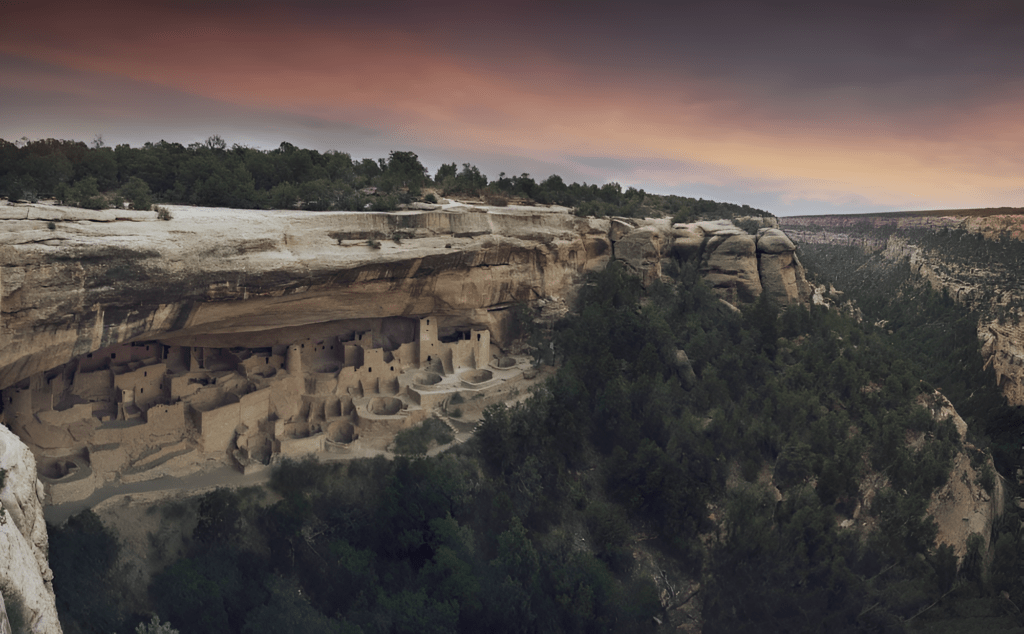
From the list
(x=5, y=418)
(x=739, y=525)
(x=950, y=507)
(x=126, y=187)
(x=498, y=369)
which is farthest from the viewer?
(x=498, y=369)

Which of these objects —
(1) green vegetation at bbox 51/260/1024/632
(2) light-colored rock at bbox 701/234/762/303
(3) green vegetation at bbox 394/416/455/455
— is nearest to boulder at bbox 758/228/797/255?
(2) light-colored rock at bbox 701/234/762/303

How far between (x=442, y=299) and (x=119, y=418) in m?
12.0

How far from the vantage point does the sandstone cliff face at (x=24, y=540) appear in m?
6.39

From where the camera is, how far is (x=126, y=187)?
19250mm

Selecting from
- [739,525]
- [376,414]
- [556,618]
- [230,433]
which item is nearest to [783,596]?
[739,525]

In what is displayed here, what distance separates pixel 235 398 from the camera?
71.1 ft

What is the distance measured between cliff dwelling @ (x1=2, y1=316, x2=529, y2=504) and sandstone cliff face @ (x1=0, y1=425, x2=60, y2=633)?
36.8ft

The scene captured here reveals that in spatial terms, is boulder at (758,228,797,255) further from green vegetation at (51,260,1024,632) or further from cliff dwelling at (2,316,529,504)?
cliff dwelling at (2,316,529,504)

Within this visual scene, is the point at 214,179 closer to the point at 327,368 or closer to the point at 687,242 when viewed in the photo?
the point at 327,368

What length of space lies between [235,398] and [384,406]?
537 cm

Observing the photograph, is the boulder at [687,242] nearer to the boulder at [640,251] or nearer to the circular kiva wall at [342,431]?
the boulder at [640,251]

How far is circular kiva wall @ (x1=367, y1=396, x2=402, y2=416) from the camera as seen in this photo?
23953 mm

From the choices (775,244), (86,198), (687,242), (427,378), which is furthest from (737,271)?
(86,198)

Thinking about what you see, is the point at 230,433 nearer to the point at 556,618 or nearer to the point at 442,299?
the point at 442,299
